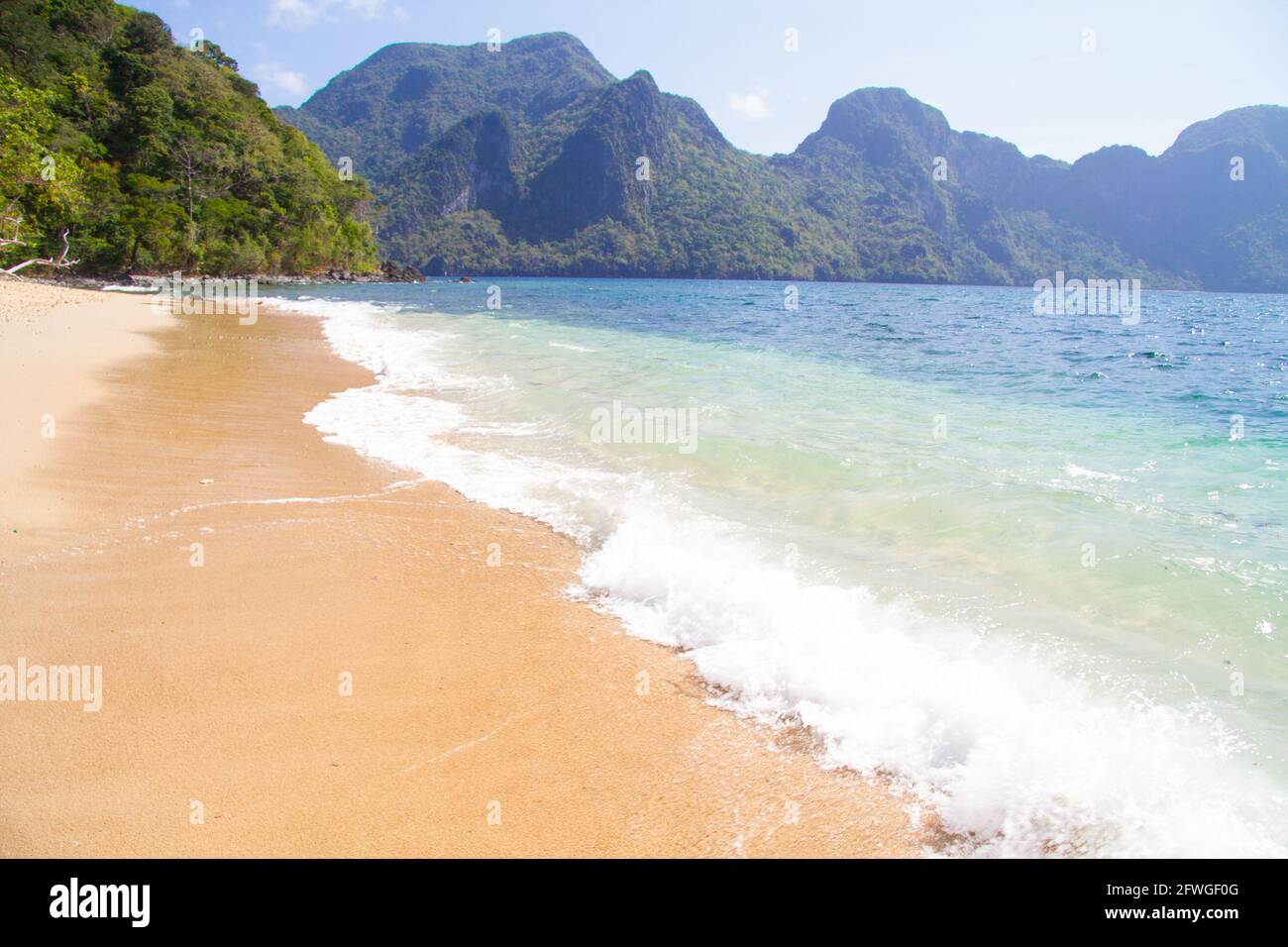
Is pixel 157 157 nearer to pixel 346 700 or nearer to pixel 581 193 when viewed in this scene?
pixel 346 700

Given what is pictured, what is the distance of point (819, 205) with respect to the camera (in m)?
162

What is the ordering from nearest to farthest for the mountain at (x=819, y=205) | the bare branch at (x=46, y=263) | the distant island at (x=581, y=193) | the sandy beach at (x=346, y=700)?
1. the sandy beach at (x=346, y=700)
2. the bare branch at (x=46, y=263)
3. the distant island at (x=581, y=193)
4. the mountain at (x=819, y=205)

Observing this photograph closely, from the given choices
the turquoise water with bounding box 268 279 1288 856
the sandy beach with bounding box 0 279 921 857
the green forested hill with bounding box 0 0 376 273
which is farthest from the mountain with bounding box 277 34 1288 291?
the sandy beach with bounding box 0 279 921 857

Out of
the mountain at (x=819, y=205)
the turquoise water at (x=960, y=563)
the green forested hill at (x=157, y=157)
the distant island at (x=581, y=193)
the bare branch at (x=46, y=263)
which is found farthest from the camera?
the mountain at (x=819, y=205)

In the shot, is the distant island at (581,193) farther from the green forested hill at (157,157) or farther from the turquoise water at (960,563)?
the turquoise water at (960,563)

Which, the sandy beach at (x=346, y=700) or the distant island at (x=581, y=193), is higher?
the distant island at (x=581, y=193)

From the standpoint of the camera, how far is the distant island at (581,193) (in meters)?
49.6

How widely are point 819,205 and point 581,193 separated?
5768 cm

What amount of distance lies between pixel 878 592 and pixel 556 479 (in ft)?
13.1

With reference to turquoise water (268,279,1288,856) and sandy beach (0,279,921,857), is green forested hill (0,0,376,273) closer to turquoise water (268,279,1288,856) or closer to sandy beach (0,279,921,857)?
turquoise water (268,279,1288,856)

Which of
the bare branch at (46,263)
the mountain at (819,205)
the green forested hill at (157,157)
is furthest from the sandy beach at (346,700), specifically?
the mountain at (819,205)

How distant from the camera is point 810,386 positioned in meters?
14.6

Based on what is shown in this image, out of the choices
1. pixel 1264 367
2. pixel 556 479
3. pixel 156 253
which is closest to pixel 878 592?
pixel 556 479

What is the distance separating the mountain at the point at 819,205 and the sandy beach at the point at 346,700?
138387 millimetres
